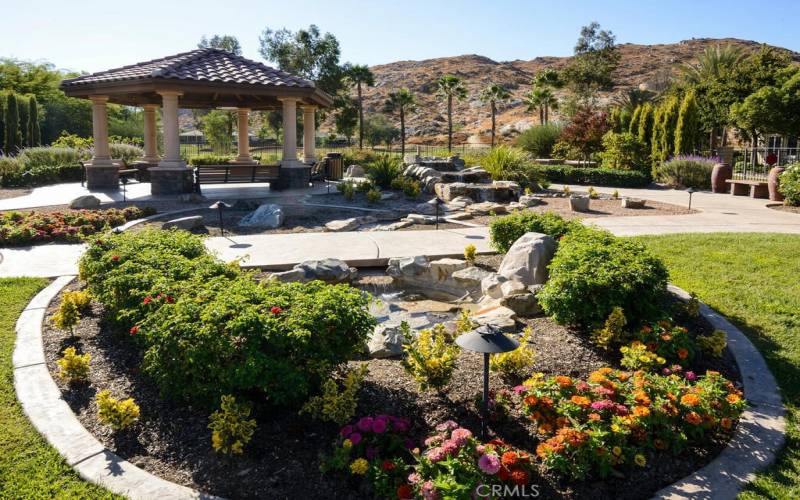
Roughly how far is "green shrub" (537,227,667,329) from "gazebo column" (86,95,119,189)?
588 inches

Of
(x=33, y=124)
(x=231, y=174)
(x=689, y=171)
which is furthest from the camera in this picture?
(x=33, y=124)

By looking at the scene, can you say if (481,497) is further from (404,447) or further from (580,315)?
(580,315)

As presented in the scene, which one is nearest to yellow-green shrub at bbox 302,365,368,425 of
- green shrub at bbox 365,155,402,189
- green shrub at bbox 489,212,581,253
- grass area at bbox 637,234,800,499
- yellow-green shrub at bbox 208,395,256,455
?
yellow-green shrub at bbox 208,395,256,455

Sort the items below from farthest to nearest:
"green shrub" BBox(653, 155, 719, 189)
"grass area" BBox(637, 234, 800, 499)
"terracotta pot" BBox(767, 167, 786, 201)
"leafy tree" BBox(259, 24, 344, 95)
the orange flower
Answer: "leafy tree" BBox(259, 24, 344, 95)
"green shrub" BBox(653, 155, 719, 189)
"terracotta pot" BBox(767, 167, 786, 201)
the orange flower
"grass area" BBox(637, 234, 800, 499)

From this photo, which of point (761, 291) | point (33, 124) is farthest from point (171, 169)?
point (33, 124)

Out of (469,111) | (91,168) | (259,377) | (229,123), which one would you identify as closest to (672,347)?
(259,377)

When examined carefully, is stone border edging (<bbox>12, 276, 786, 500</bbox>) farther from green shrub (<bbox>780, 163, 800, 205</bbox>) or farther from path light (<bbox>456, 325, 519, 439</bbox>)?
green shrub (<bbox>780, 163, 800, 205</bbox>)

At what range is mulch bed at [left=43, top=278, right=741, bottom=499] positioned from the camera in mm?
3125

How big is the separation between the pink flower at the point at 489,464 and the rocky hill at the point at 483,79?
61940 millimetres

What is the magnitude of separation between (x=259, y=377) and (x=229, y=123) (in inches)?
1624

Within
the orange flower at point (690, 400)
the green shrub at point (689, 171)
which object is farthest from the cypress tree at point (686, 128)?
the orange flower at point (690, 400)

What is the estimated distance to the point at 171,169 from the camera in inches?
584

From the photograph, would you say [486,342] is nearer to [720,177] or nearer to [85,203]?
[85,203]

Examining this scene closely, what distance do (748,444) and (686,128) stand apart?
2173 cm
